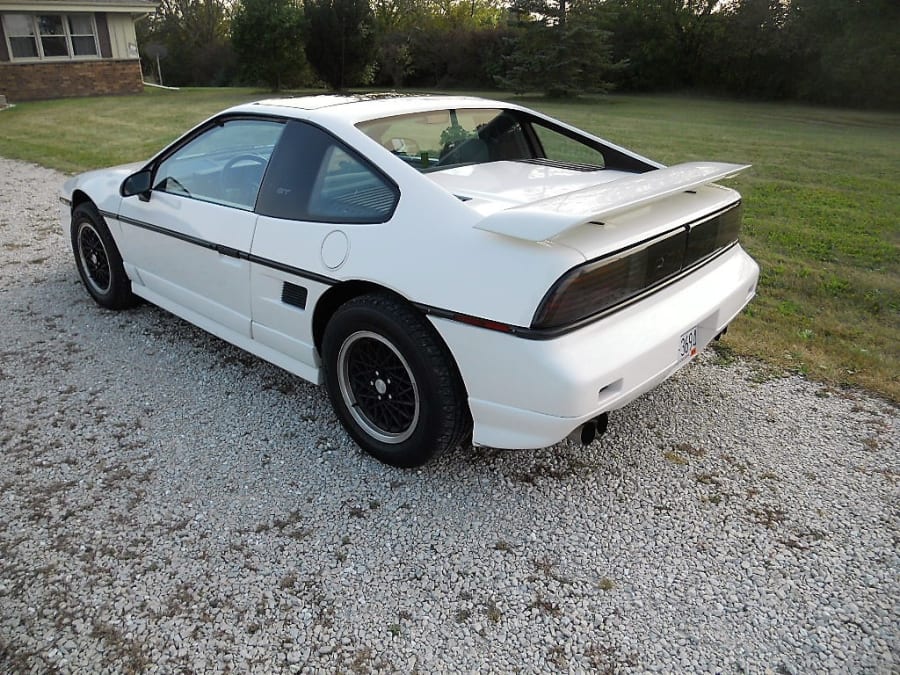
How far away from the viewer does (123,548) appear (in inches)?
98.1

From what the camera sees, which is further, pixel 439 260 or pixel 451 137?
pixel 451 137

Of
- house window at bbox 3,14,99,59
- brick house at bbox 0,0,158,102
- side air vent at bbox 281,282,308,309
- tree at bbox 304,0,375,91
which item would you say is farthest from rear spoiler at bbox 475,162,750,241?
house window at bbox 3,14,99,59

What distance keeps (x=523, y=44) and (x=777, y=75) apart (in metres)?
10.4

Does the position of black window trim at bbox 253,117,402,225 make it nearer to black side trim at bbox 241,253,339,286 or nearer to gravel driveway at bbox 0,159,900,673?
black side trim at bbox 241,253,339,286

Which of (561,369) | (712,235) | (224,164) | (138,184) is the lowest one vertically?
(561,369)

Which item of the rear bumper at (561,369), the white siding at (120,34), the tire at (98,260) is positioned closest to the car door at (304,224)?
the rear bumper at (561,369)

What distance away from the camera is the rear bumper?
91.7 inches

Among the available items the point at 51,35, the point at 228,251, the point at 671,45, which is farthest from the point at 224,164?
the point at 671,45

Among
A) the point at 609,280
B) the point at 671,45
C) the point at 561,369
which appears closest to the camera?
the point at 561,369

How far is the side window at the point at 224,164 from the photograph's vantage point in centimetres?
334

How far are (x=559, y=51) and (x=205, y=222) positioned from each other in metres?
22.7

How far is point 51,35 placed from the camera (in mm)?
23719

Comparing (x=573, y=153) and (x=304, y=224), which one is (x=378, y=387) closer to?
(x=304, y=224)

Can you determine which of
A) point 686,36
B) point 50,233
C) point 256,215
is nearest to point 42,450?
point 256,215
